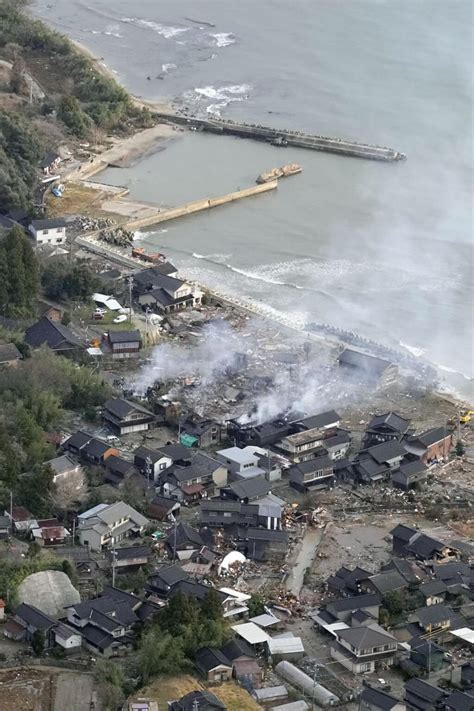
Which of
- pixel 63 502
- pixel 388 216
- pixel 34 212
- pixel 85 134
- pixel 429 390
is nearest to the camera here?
pixel 63 502

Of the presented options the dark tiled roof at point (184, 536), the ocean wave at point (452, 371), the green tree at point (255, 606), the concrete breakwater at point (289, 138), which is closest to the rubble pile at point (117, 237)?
the ocean wave at point (452, 371)

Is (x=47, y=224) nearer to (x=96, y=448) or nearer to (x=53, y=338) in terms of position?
(x=53, y=338)

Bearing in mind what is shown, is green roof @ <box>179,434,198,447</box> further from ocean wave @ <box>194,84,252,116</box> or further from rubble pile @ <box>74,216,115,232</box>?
ocean wave @ <box>194,84,252,116</box>

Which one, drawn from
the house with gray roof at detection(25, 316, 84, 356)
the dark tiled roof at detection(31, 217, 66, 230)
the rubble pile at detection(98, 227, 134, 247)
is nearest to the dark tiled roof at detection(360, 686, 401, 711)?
the house with gray roof at detection(25, 316, 84, 356)

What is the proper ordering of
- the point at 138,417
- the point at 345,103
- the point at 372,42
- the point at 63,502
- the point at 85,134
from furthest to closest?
1. the point at 372,42
2. the point at 345,103
3. the point at 85,134
4. the point at 138,417
5. the point at 63,502

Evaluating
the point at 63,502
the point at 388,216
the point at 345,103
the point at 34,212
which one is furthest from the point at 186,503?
the point at 345,103

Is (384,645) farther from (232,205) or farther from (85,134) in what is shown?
(85,134)
